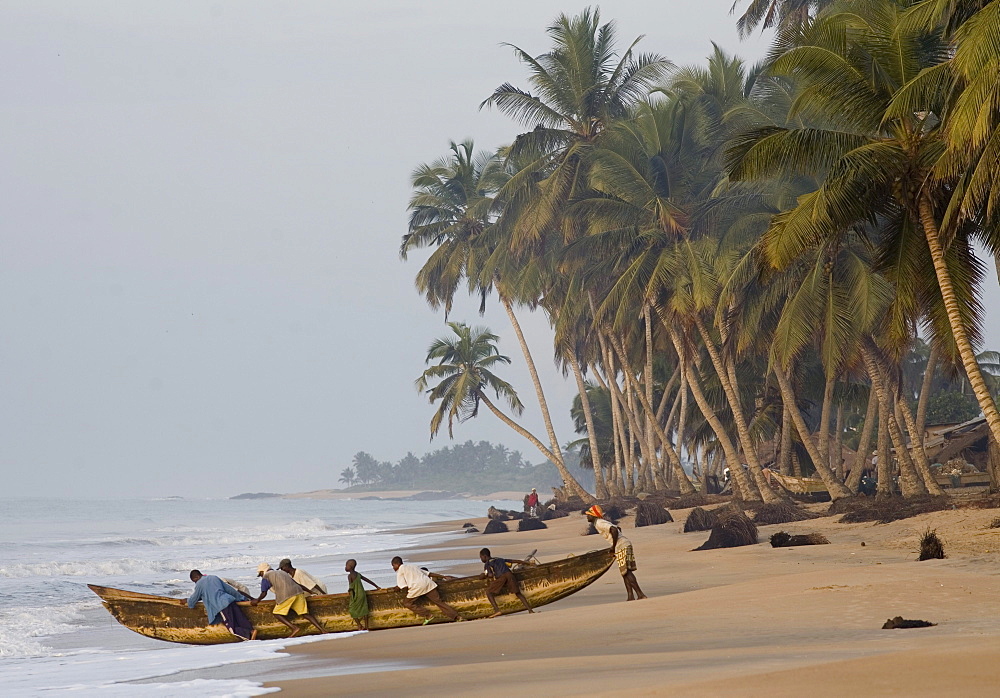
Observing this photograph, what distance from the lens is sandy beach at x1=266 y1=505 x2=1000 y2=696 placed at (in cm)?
697

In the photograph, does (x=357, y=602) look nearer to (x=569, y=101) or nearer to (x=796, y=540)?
(x=796, y=540)

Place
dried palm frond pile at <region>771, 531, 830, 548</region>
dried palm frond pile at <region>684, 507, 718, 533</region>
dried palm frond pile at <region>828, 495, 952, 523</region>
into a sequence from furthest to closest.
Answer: dried palm frond pile at <region>684, 507, 718, 533</region> → dried palm frond pile at <region>828, 495, 952, 523</region> → dried palm frond pile at <region>771, 531, 830, 548</region>

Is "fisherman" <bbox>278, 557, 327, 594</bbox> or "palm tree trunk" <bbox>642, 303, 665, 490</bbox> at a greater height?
"palm tree trunk" <bbox>642, 303, 665, 490</bbox>

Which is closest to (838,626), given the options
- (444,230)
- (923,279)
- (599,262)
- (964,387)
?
(923,279)

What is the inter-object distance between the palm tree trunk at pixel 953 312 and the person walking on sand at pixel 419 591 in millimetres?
8727

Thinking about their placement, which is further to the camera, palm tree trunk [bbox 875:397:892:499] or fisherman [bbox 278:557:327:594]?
palm tree trunk [bbox 875:397:892:499]

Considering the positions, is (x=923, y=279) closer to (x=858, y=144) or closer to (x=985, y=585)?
(x=858, y=144)

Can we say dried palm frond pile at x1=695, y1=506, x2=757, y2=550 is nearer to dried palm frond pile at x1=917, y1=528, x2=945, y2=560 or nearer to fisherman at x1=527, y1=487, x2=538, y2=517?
dried palm frond pile at x1=917, y1=528, x2=945, y2=560

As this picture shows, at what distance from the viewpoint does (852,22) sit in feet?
57.7

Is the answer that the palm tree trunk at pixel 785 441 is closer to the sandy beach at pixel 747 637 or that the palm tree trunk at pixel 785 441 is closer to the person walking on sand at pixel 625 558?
the sandy beach at pixel 747 637

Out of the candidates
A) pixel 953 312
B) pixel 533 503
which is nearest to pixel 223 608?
pixel 953 312

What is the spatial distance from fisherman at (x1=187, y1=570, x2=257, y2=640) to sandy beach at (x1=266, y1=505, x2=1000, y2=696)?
1642 millimetres

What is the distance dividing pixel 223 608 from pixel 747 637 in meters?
7.60

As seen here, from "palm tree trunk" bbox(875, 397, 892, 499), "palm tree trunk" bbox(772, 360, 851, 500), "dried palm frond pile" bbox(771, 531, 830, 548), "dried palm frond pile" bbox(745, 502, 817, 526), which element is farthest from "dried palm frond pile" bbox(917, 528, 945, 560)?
"palm tree trunk" bbox(772, 360, 851, 500)
